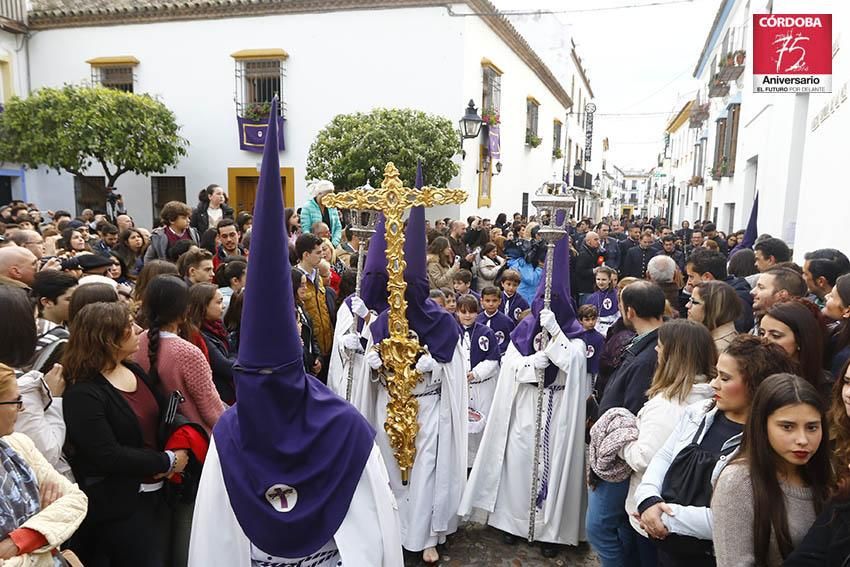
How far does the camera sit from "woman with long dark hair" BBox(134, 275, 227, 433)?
2961 millimetres

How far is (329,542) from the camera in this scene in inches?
79.9

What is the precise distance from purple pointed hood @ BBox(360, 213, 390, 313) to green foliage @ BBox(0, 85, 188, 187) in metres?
11.6

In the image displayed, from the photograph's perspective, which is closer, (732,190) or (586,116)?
(732,190)

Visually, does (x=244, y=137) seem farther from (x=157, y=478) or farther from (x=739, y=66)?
(x=157, y=478)

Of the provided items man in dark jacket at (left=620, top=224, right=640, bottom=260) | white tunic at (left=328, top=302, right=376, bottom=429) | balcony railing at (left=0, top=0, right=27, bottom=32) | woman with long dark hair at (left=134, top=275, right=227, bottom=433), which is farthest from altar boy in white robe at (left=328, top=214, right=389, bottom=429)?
balcony railing at (left=0, top=0, right=27, bottom=32)

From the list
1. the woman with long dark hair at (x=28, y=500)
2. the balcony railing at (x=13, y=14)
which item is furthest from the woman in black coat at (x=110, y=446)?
the balcony railing at (x=13, y=14)

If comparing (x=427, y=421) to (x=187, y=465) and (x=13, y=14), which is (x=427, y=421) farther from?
(x=13, y=14)

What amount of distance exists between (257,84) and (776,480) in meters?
15.2

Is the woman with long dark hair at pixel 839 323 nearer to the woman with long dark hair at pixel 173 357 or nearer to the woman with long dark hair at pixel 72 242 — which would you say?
the woman with long dark hair at pixel 173 357

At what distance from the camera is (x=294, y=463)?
1.91 meters

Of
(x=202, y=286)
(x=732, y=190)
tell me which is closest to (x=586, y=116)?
(x=732, y=190)

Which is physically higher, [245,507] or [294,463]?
[294,463]

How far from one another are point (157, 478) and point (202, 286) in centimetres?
118

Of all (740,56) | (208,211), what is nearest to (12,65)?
(208,211)
